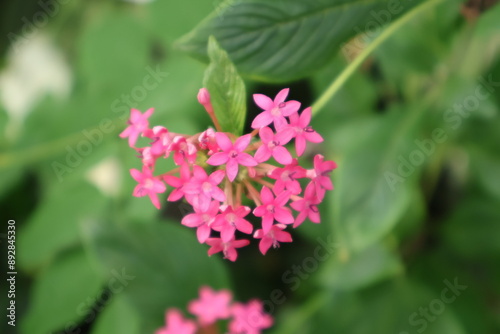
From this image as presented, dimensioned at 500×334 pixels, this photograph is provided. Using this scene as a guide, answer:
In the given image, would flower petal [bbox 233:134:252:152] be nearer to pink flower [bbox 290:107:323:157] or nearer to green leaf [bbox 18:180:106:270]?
pink flower [bbox 290:107:323:157]

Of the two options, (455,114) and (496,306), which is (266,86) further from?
(496,306)

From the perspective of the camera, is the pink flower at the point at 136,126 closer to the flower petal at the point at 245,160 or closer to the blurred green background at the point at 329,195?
the flower petal at the point at 245,160

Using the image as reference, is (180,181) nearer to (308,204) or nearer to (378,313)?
(308,204)

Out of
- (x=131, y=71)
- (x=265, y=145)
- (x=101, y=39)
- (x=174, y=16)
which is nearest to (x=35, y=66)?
(x=101, y=39)

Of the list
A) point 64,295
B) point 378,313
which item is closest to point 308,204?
point 378,313

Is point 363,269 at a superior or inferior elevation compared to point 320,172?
inferior
